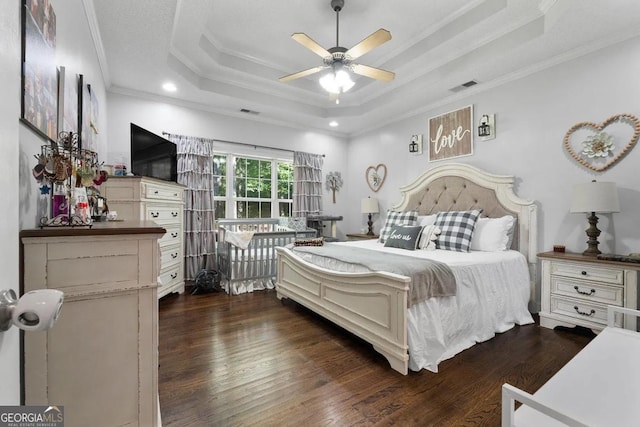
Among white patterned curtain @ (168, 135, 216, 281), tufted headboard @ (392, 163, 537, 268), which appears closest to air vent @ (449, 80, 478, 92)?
tufted headboard @ (392, 163, 537, 268)

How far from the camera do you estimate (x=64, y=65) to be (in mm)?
1682

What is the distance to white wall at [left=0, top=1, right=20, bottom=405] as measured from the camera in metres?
0.56

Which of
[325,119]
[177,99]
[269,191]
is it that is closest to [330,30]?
[325,119]

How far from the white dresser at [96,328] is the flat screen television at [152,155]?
247cm

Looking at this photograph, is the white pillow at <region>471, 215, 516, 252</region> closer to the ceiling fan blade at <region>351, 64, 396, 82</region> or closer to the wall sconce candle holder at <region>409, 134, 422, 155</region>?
the wall sconce candle holder at <region>409, 134, 422, 155</region>

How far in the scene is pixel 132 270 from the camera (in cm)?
117

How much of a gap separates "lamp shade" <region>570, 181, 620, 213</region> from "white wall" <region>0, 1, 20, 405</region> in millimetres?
3409

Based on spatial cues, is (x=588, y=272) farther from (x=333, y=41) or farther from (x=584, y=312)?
(x=333, y=41)

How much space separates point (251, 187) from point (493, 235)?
3.52 meters

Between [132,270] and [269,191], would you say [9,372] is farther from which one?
[269,191]

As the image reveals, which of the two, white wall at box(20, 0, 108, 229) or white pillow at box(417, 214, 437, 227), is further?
white pillow at box(417, 214, 437, 227)

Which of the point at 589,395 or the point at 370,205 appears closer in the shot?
the point at 589,395

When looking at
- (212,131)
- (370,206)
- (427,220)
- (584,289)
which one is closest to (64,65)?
(212,131)

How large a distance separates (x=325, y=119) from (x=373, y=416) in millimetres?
4246
